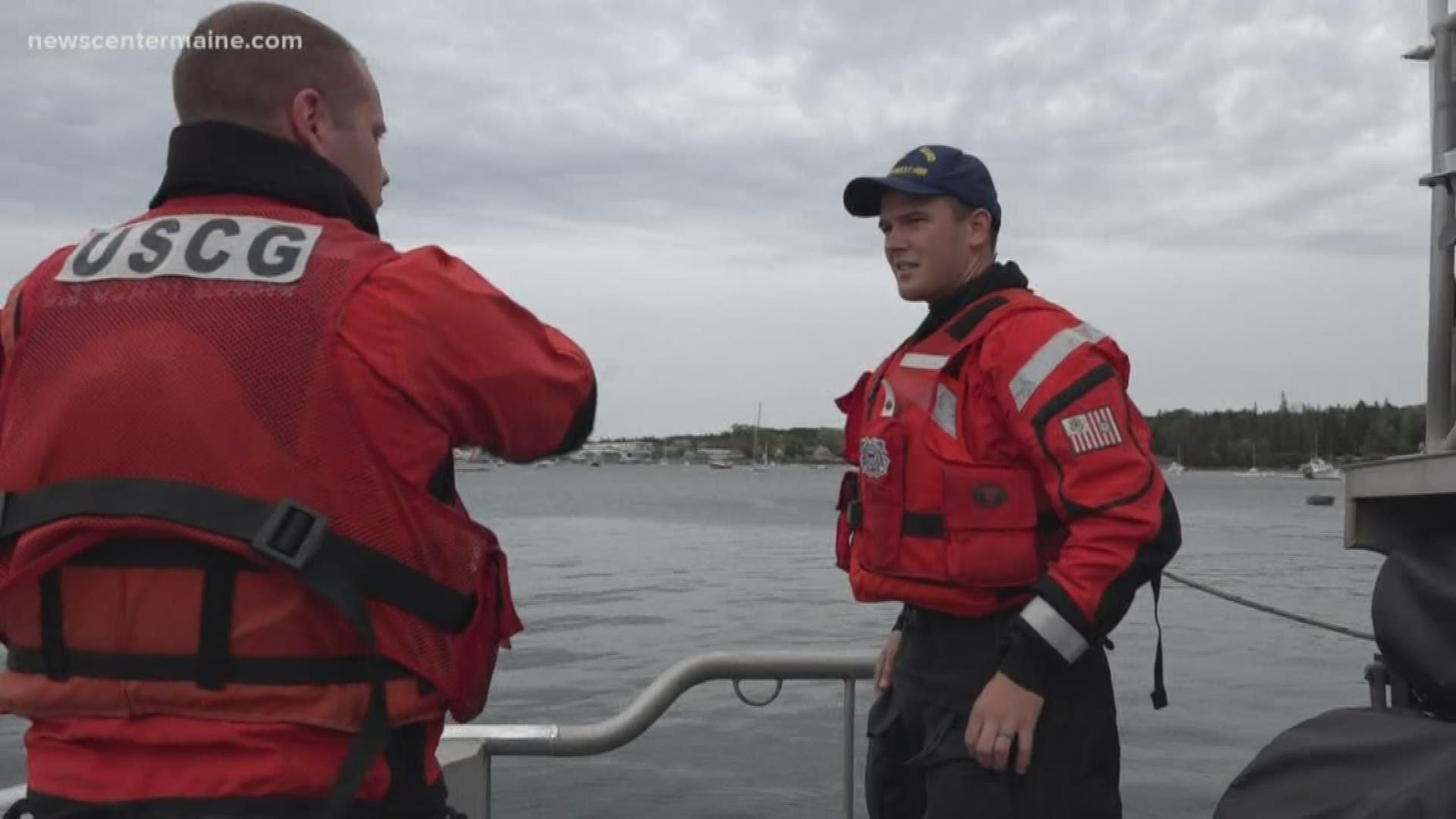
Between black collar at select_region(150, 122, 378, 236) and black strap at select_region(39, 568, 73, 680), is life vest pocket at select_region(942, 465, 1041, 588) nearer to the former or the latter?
black collar at select_region(150, 122, 378, 236)

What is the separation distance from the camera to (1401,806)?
1.55 meters

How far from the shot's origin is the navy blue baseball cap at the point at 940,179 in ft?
9.82

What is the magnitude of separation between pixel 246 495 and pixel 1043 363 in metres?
1.66

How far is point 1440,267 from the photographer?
2.58 metres

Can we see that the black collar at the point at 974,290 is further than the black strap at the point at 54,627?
Yes

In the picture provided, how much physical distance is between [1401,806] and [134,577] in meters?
1.66

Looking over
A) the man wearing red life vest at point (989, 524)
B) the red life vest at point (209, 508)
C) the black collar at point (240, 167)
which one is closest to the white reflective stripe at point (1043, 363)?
the man wearing red life vest at point (989, 524)

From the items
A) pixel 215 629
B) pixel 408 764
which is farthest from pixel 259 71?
pixel 408 764

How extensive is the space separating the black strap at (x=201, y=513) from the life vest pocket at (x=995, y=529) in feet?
4.79

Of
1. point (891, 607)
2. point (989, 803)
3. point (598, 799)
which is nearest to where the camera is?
point (989, 803)

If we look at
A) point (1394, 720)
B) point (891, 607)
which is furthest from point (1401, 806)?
point (891, 607)

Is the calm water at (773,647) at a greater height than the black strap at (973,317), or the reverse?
the black strap at (973,317)

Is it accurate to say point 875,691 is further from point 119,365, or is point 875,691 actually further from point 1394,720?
point 119,365

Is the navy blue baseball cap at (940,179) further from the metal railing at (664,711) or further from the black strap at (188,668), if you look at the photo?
the black strap at (188,668)
